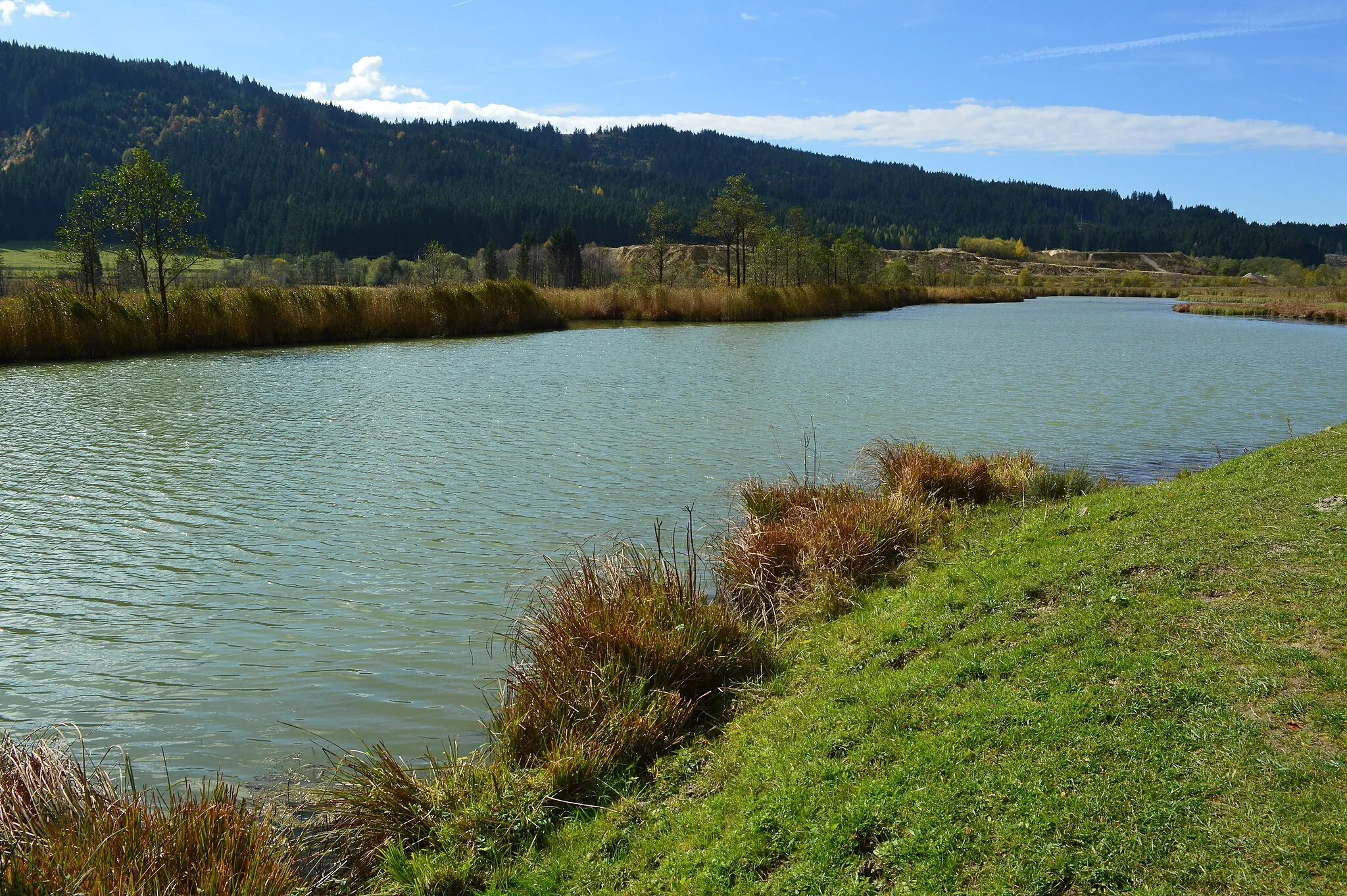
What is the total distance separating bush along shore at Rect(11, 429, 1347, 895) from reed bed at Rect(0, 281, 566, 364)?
27.5m

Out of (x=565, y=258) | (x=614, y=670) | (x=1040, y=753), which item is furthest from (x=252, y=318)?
(x=565, y=258)

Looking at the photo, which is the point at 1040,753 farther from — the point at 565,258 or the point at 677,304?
the point at 565,258

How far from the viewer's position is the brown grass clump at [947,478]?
1053 cm

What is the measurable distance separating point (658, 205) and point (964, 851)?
68.8 metres

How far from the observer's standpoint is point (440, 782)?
4.71 meters

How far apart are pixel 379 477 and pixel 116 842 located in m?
9.50

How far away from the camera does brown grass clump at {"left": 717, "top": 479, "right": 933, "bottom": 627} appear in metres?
7.51

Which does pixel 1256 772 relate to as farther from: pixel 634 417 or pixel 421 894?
pixel 634 417

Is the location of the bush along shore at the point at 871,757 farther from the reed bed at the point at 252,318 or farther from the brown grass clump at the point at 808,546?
the reed bed at the point at 252,318

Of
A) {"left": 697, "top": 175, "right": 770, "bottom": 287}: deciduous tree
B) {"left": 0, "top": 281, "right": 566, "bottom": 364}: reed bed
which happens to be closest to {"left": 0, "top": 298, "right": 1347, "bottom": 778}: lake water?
{"left": 0, "top": 281, "right": 566, "bottom": 364}: reed bed

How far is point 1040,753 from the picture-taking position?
402cm

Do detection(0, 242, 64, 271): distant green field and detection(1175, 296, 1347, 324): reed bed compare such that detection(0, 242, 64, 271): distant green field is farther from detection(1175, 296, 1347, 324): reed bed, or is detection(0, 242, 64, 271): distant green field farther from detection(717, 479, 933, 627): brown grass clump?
detection(1175, 296, 1347, 324): reed bed

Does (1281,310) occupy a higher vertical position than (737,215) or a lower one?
lower

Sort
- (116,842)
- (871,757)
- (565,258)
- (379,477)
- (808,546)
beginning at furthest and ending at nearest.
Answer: (565,258), (379,477), (808,546), (871,757), (116,842)
